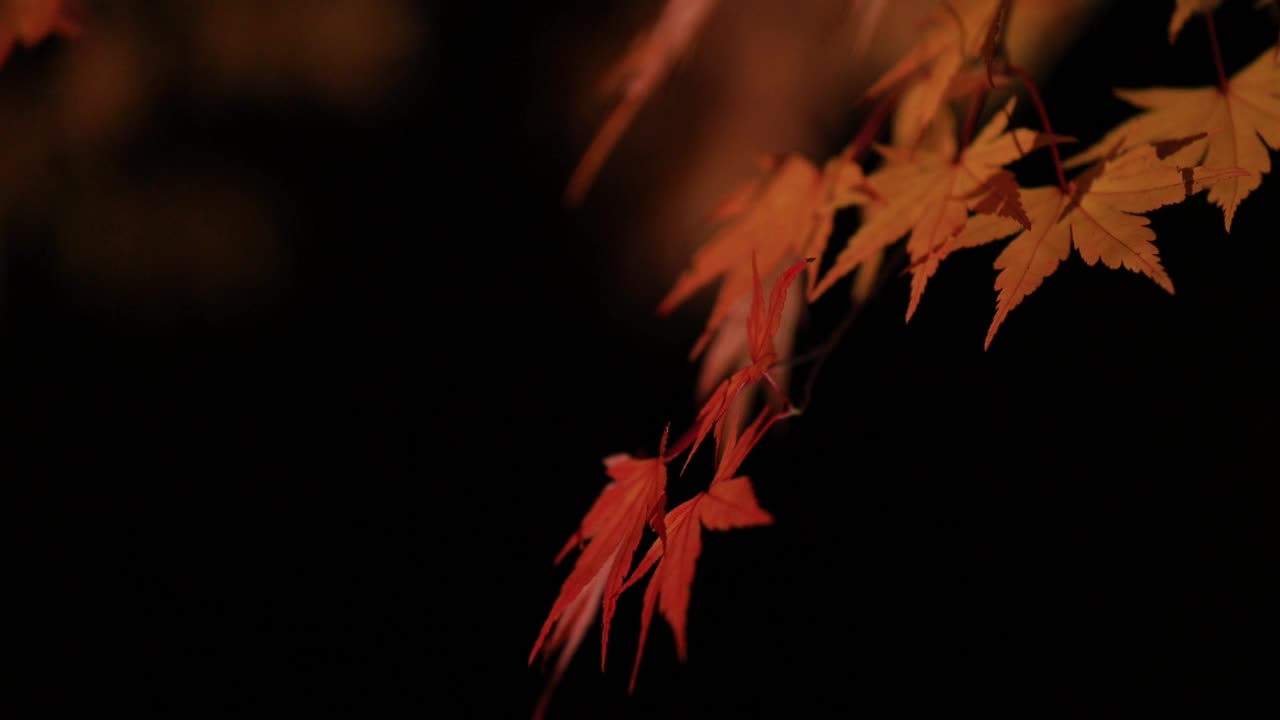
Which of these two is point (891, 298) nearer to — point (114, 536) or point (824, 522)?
point (824, 522)

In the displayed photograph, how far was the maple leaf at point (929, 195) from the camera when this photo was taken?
0.52 metres

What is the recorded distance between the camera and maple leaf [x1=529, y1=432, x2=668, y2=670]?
454 millimetres

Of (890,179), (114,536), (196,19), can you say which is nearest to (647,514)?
(890,179)

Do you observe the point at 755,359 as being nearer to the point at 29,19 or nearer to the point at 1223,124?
the point at 1223,124

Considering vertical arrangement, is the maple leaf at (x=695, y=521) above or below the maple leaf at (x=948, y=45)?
below

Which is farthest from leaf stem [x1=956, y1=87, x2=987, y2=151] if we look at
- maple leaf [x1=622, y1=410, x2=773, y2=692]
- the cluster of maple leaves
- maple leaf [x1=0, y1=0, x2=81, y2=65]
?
maple leaf [x1=0, y1=0, x2=81, y2=65]

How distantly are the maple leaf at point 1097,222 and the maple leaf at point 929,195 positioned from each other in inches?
1.1

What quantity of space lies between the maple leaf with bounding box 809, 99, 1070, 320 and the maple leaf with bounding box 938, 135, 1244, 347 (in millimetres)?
29

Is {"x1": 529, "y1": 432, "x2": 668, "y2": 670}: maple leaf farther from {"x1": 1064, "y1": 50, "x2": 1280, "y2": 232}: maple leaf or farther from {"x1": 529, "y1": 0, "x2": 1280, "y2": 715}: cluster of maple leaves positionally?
{"x1": 1064, "y1": 50, "x2": 1280, "y2": 232}: maple leaf

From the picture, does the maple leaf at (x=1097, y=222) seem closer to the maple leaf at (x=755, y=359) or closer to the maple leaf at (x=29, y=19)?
the maple leaf at (x=755, y=359)

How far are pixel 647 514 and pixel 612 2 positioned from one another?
1.37m

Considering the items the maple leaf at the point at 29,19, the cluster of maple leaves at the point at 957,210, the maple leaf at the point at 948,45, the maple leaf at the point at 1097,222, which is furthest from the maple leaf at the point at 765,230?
the maple leaf at the point at 29,19

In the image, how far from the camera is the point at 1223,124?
19.7 inches

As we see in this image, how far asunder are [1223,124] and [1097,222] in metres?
0.13
